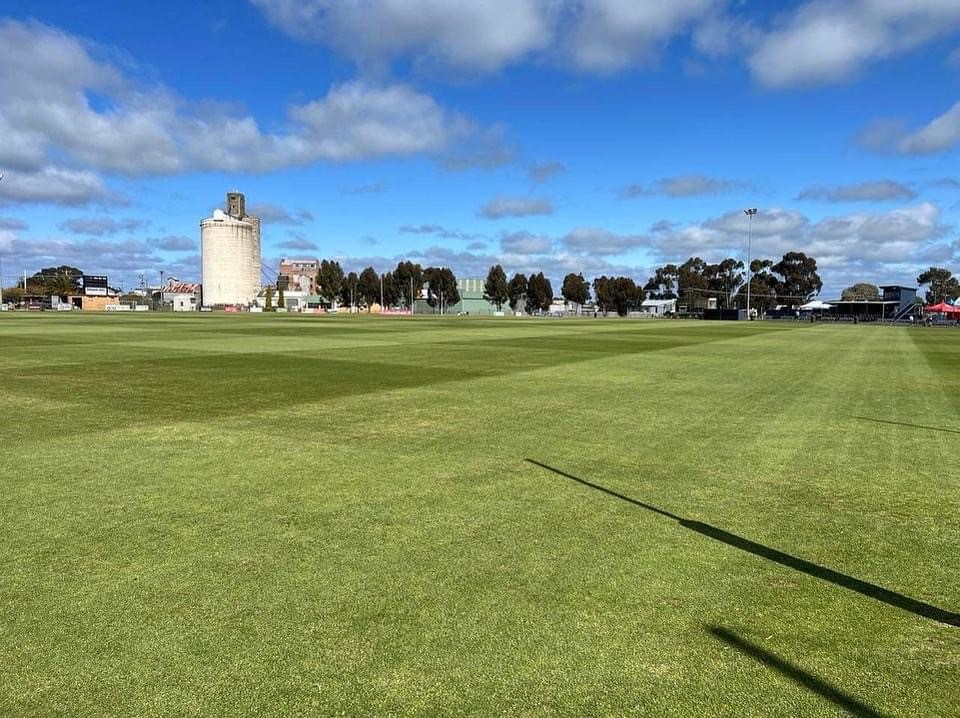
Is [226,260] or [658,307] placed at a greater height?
[226,260]

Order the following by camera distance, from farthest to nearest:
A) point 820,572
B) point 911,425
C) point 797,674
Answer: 1. point 911,425
2. point 820,572
3. point 797,674

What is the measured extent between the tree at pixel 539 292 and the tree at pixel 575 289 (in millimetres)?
6492

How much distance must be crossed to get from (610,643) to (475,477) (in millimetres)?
4124

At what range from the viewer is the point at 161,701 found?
364cm

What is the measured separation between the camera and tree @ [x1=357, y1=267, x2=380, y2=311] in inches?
7077

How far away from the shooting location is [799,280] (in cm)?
17912

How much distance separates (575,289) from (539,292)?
12.5 metres

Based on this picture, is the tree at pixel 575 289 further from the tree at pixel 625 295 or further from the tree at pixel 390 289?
the tree at pixel 390 289

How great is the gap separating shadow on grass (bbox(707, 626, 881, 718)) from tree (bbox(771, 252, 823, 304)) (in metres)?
193

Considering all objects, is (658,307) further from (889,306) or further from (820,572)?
(820,572)

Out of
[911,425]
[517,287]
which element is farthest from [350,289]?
[911,425]

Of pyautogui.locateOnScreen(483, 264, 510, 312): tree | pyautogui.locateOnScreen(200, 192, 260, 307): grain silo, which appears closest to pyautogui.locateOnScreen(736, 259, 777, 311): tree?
pyautogui.locateOnScreen(483, 264, 510, 312): tree

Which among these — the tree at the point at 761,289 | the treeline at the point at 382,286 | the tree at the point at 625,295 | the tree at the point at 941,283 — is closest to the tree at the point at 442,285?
the treeline at the point at 382,286

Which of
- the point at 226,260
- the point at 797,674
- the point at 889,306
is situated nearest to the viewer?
the point at 797,674
